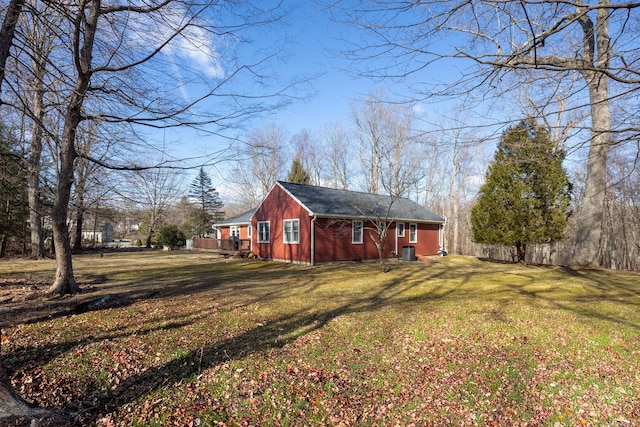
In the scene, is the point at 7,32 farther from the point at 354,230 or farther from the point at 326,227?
the point at 354,230

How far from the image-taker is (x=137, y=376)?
4238mm

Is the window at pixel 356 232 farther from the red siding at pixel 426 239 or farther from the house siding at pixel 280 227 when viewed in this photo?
the red siding at pixel 426 239

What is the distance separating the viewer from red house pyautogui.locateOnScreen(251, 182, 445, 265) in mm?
17528

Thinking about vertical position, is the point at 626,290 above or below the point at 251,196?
below

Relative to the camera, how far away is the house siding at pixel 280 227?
17.6 m

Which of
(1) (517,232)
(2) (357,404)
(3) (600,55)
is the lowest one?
(2) (357,404)

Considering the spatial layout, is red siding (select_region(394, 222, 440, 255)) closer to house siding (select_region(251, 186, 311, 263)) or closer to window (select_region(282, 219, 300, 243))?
house siding (select_region(251, 186, 311, 263))

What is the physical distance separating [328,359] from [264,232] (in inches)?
652

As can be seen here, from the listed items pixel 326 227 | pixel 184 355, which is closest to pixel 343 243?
pixel 326 227

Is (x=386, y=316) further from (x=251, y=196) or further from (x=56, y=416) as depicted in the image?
(x=251, y=196)

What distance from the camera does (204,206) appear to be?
4512cm

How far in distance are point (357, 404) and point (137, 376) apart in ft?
9.13

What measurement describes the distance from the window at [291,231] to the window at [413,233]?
318 inches

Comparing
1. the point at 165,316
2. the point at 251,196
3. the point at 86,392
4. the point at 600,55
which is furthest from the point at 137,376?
the point at 251,196
